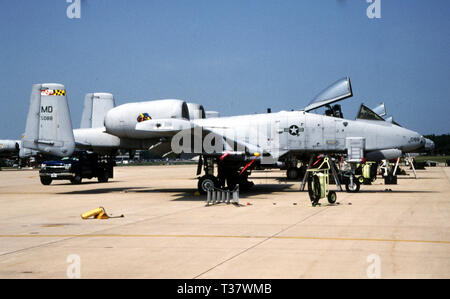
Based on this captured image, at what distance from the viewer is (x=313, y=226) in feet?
31.8

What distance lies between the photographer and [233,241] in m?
8.03

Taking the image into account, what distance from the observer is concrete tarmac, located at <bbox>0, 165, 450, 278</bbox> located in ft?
19.5

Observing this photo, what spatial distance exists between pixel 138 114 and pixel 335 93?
7.72 metres

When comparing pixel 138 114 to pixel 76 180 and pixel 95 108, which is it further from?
pixel 76 180

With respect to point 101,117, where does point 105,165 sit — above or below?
below

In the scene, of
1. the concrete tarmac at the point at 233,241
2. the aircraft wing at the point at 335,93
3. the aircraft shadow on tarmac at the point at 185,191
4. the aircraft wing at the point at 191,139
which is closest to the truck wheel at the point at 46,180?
the aircraft shadow on tarmac at the point at 185,191

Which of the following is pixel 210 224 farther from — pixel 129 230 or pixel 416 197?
pixel 416 197

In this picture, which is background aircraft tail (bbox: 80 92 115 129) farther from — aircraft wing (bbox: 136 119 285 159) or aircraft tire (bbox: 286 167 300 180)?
aircraft tire (bbox: 286 167 300 180)

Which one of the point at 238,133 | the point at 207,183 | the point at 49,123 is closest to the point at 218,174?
the point at 207,183

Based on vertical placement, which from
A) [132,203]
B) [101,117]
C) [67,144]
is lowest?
[132,203]

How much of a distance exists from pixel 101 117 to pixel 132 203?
830 centimetres

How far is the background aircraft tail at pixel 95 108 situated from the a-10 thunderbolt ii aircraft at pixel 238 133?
96.4 inches

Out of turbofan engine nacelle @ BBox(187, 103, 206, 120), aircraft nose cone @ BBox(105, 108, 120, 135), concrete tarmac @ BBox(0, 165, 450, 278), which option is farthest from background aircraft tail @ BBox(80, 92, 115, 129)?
concrete tarmac @ BBox(0, 165, 450, 278)

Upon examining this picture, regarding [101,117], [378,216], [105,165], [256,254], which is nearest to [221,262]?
[256,254]
